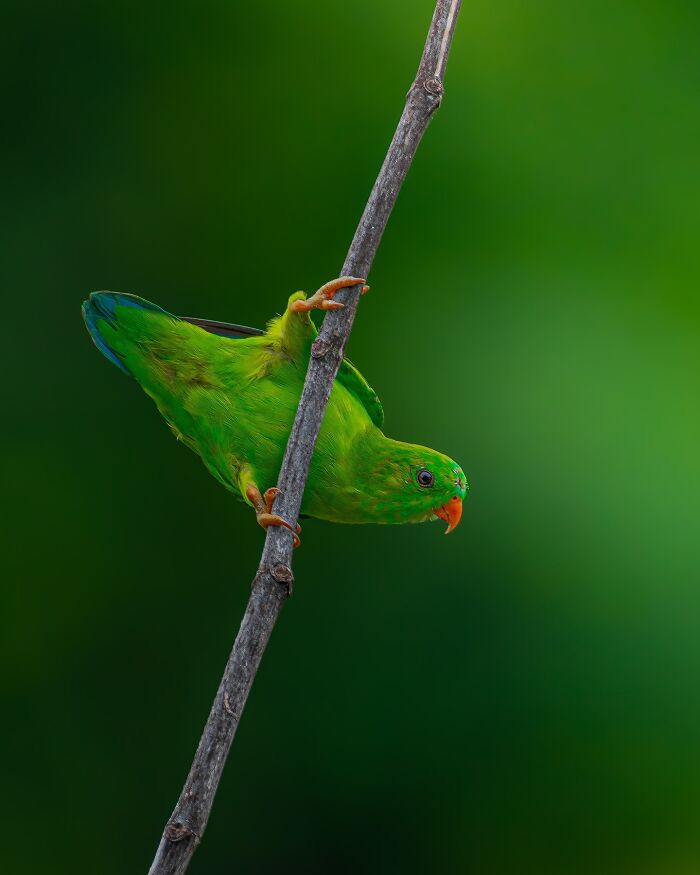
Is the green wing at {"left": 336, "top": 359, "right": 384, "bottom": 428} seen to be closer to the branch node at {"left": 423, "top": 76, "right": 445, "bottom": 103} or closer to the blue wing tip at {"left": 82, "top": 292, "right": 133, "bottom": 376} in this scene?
the blue wing tip at {"left": 82, "top": 292, "right": 133, "bottom": 376}

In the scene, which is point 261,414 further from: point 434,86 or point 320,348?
point 434,86

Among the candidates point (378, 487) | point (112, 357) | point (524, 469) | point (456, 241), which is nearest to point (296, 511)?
point (378, 487)

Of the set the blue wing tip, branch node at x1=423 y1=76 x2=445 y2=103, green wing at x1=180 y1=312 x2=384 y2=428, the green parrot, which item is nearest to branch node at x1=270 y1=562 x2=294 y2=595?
the green parrot

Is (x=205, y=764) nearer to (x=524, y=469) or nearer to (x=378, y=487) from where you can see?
(x=378, y=487)

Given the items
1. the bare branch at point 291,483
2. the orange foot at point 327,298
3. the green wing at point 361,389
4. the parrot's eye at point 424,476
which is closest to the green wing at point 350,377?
the green wing at point 361,389

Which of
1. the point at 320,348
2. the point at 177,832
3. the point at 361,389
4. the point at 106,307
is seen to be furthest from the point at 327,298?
the point at 177,832

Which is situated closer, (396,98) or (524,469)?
(524,469)
